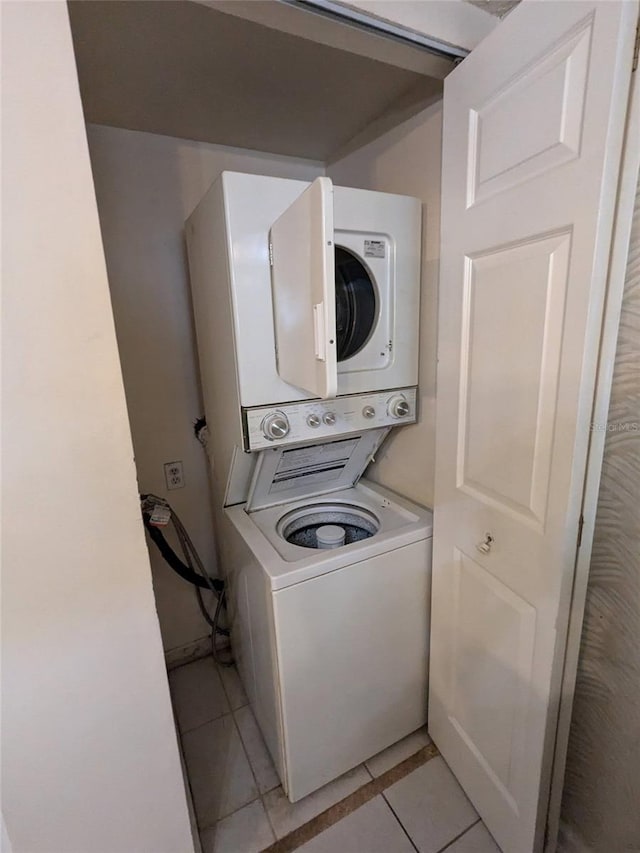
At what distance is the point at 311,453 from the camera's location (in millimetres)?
1688

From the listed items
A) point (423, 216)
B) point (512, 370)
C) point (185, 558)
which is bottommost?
point (185, 558)

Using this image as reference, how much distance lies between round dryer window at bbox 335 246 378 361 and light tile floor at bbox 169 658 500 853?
1.68m

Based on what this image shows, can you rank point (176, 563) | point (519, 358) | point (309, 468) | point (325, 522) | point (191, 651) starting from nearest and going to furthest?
point (519, 358) → point (309, 468) → point (325, 522) → point (176, 563) → point (191, 651)

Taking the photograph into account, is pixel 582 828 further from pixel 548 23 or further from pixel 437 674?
pixel 548 23

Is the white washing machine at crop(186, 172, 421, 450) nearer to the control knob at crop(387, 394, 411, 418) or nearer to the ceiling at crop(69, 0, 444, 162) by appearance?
the control knob at crop(387, 394, 411, 418)

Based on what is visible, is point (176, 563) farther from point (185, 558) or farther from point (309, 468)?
point (309, 468)

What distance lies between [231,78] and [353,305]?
0.84 m

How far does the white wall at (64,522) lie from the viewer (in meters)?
0.73

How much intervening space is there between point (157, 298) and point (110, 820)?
1.80 m

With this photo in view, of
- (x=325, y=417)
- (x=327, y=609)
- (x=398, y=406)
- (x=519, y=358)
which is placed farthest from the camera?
(x=398, y=406)

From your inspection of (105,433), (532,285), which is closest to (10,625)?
(105,433)

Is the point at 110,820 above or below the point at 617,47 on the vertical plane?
below

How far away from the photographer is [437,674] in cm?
162

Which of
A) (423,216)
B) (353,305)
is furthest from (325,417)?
(423,216)
